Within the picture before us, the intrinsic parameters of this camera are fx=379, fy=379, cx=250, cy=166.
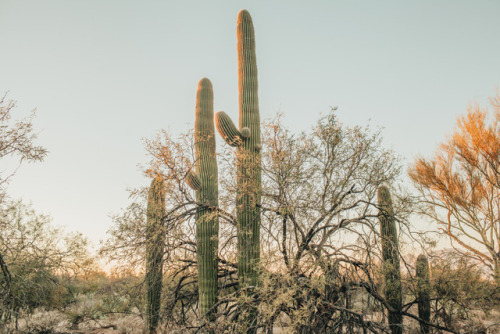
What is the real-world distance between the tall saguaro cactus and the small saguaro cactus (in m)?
0.64

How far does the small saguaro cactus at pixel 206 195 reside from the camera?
26.2 feet

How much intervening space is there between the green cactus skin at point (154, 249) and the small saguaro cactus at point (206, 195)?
31.0 inches

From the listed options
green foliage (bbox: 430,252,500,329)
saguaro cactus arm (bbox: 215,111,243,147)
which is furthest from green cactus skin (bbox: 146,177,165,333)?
green foliage (bbox: 430,252,500,329)

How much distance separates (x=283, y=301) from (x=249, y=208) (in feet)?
7.44

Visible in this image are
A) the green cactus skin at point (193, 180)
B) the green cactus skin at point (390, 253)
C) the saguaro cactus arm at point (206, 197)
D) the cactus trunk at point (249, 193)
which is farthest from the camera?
the green cactus skin at point (193, 180)

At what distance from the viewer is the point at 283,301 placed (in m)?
5.76

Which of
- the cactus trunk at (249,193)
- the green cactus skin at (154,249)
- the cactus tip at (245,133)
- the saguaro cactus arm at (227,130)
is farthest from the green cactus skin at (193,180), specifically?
the cactus tip at (245,133)

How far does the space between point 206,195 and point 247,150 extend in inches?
60.2

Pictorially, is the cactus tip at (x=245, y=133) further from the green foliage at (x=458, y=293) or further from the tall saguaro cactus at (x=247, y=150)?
the green foliage at (x=458, y=293)

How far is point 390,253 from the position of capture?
818 centimetres

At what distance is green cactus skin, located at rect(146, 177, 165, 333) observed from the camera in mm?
8016

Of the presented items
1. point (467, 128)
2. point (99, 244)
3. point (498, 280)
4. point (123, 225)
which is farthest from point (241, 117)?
point (467, 128)

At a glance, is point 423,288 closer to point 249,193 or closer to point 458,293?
point 458,293

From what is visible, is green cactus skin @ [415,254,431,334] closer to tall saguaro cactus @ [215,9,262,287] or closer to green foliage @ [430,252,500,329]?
green foliage @ [430,252,500,329]
